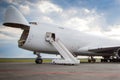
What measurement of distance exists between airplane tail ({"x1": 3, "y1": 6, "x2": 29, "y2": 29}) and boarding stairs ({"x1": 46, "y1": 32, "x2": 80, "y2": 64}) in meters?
3.09

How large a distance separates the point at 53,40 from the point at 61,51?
183cm

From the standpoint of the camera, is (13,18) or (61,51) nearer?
(13,18)

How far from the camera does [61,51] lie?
21.5m

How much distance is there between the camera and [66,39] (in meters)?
24.7

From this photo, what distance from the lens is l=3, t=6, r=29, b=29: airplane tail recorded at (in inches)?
795

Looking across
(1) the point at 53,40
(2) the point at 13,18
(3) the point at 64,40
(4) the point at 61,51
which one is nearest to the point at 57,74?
(4) the point at 61,51

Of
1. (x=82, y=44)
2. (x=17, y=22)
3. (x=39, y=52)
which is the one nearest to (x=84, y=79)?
(x=17, y=22)

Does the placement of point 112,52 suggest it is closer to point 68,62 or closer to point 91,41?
point 91,41

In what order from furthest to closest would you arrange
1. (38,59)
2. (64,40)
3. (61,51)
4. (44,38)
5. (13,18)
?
(64,40) < (38,59) < (44,38) < (61,51) < (13,18)

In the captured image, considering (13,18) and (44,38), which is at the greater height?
(13,18)

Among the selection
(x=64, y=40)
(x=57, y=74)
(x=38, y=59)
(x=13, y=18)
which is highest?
(x=13, y=18)

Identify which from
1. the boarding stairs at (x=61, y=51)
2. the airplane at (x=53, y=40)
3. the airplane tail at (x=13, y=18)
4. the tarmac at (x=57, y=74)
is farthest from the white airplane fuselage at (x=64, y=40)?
the tarmac at (x=57, y=74)

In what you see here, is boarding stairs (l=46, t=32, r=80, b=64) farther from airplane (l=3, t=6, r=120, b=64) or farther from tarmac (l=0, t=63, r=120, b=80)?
tarmac (l=0, t=63, r=120, b=80)

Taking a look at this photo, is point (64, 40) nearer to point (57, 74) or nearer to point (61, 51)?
point (61, 51)
